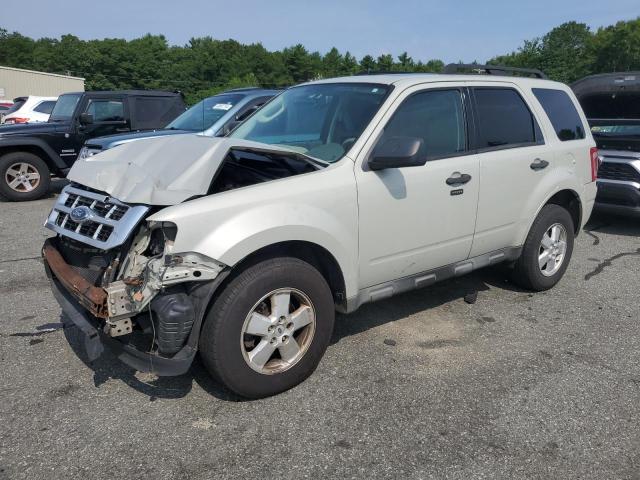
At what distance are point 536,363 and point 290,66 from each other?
9662cm

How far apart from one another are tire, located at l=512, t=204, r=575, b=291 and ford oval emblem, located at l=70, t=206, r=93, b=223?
3.56 m

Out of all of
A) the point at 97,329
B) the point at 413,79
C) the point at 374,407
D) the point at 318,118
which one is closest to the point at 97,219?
the point at 97,329

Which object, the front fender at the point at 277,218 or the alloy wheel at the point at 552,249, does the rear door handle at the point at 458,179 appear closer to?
the front fender at the point at 277,218

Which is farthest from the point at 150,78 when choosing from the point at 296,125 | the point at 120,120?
the point at 296,125

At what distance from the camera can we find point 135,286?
276 centimetres

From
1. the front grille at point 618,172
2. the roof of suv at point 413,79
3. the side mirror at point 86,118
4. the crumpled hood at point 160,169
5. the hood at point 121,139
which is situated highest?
the roof of suv at point 413,79

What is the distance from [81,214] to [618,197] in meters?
6.88

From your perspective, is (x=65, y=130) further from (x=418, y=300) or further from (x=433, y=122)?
(x=433, y=122)

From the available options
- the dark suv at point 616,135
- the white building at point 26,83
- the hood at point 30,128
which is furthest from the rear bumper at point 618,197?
the white building at point 26,83

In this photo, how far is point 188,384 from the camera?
10.8 feet

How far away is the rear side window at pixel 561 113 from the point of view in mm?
4785

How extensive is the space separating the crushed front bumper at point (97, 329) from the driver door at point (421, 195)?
132cm

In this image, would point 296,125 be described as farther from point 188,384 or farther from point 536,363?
point 536,363

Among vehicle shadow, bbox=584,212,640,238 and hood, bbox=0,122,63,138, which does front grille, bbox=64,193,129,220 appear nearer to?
vehicle shadow, bbox=584,212,640,238
